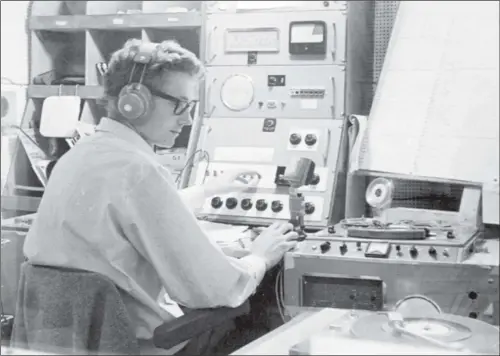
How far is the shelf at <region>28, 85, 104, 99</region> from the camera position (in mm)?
2164

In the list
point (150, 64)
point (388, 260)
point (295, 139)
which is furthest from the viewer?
point (295, 139)

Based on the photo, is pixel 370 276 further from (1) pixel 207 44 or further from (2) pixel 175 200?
(1) pixel 207 44

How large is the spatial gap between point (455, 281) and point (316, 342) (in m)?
0.93

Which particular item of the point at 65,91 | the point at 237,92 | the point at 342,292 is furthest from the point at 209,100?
the point at 342,292

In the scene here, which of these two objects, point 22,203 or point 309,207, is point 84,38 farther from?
Result: point 309,207

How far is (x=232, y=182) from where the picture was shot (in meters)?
2.88

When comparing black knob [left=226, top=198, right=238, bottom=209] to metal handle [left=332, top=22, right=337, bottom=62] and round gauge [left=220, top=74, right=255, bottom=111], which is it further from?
metal handle [left=332, top=22, right=337, bottom=62]

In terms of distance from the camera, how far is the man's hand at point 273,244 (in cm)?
221

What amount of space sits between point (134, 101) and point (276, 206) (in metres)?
1.12

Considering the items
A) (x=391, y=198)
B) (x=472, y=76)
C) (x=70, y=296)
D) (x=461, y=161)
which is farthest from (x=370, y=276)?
(x=70, y=296)

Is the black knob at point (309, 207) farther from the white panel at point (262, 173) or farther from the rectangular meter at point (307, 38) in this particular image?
the rectangular meter at point (307, 38)

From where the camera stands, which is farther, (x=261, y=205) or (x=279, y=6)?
(x=261, y=205)

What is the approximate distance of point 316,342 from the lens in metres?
1.44

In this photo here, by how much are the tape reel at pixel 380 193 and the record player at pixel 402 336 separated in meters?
0.74
